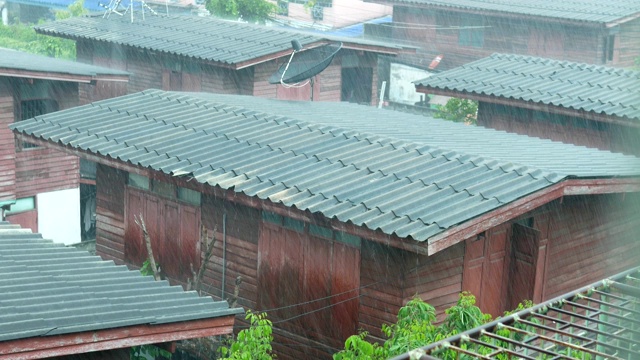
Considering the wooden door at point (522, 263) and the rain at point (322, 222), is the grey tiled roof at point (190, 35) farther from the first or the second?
the wooden door at point (522, 263)

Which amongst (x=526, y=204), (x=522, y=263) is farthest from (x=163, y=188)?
(x=526, y=204)

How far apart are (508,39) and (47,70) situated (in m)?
18.8

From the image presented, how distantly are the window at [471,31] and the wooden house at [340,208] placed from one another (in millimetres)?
19592

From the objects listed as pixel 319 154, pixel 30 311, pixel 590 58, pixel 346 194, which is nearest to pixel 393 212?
pixel 346 194

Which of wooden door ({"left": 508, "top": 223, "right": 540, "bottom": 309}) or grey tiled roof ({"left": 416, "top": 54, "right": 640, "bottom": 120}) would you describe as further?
grey tiled roof ({"left": 416, "top": 54, "right": 640, "bottom": 120})

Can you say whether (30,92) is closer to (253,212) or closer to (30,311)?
(253,212)

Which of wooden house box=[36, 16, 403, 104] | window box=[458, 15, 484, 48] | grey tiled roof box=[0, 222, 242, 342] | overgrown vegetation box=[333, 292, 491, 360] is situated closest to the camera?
grey tiled roof box=[0, 222, 242, 342]

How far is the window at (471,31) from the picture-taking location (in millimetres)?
33719

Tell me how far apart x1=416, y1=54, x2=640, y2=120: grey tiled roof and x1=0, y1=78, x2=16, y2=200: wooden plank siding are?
844cm

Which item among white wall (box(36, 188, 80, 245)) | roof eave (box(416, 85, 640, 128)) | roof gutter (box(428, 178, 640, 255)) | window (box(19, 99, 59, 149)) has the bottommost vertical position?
white wall (box(36, 188, 80, 245))

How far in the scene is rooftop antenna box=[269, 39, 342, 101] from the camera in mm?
17812

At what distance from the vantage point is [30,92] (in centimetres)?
1956

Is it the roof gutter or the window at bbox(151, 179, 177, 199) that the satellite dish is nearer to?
the window at bbox(151, 179, 177, 199)

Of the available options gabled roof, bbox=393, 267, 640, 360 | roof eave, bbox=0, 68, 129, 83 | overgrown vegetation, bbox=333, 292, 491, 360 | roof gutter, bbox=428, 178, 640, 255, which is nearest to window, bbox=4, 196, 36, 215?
roof eave, bbox=0, 68, 129, 83
